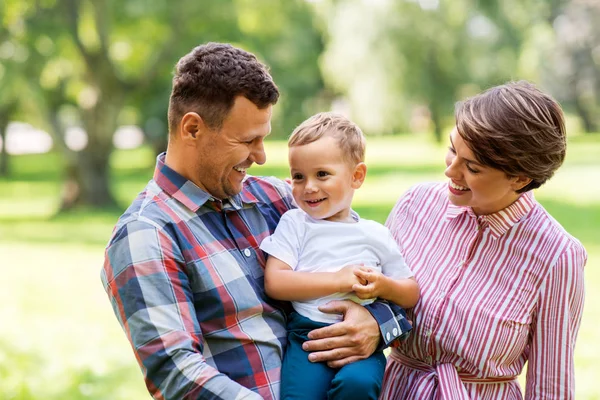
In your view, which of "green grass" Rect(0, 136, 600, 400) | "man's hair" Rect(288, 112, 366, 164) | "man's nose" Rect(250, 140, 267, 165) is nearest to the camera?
"man's nose" Rect(250, 140, 267, 165)

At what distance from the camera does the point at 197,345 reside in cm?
230

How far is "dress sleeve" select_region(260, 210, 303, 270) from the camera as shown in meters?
2.58

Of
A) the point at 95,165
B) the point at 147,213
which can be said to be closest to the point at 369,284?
the point at 147,213

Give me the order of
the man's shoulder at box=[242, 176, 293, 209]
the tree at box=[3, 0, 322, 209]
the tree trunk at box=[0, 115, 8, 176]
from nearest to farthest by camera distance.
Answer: the man's shoulder at box=[242, 176, 293, 209], the tree at box=[3, 0, 322, 209], the tree trunk at box=[0, 115, 8, 176]

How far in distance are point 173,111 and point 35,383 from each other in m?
3.53

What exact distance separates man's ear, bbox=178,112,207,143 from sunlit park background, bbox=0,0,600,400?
3240 mm

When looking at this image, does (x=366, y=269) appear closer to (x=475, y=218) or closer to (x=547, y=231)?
(x=475, y=218)

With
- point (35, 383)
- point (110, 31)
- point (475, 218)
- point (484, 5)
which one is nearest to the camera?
point (475, 218)

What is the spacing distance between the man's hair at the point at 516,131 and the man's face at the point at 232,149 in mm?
678

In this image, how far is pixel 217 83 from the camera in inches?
96.7

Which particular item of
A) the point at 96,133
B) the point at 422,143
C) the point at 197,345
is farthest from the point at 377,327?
the point at 422,143

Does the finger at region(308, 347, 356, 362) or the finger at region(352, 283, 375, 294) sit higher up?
the finger at region(352, 283, 375, 294)

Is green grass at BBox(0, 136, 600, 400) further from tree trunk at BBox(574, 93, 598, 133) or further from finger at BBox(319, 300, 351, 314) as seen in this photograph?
Answer: tree trunk at BBox(574, 93, 598, 133)

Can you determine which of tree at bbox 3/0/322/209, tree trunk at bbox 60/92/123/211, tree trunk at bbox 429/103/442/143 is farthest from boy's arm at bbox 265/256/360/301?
tree trunk at bbox 429/103/442/143
